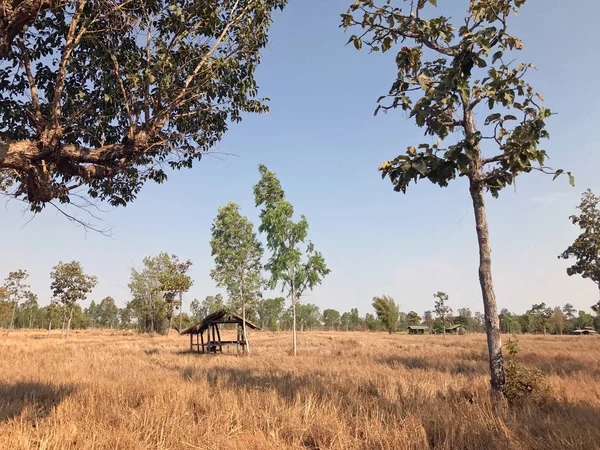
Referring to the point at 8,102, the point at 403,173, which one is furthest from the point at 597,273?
the point at 8,102

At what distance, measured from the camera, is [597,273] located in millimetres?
27641

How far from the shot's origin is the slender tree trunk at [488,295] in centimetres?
646

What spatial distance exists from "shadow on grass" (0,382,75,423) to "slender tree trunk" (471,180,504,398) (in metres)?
8.03

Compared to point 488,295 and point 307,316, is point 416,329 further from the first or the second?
point 488,295

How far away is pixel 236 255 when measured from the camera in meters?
30.8

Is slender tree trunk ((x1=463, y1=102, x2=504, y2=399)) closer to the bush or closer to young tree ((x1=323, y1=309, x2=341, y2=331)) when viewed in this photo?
the bush

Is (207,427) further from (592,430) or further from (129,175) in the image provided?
(592,430)

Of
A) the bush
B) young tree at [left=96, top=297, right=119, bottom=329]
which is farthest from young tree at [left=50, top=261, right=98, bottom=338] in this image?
young tree at [left=96, top=297, right=119, bottom=329]

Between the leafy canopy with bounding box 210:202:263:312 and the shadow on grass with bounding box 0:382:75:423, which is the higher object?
the leafy canopy with bounding box 210:202:263:312

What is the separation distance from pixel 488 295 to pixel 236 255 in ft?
84.8

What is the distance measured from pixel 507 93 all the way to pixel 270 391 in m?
7.85

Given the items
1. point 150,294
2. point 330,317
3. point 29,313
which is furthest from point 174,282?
point 330,317

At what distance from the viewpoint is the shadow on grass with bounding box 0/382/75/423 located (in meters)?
6.80

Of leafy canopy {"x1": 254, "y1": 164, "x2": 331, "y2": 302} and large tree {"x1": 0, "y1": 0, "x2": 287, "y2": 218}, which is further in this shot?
leafy canopy {"x1": 254, "y1": 164, "x2": 331, "y2": 302}
